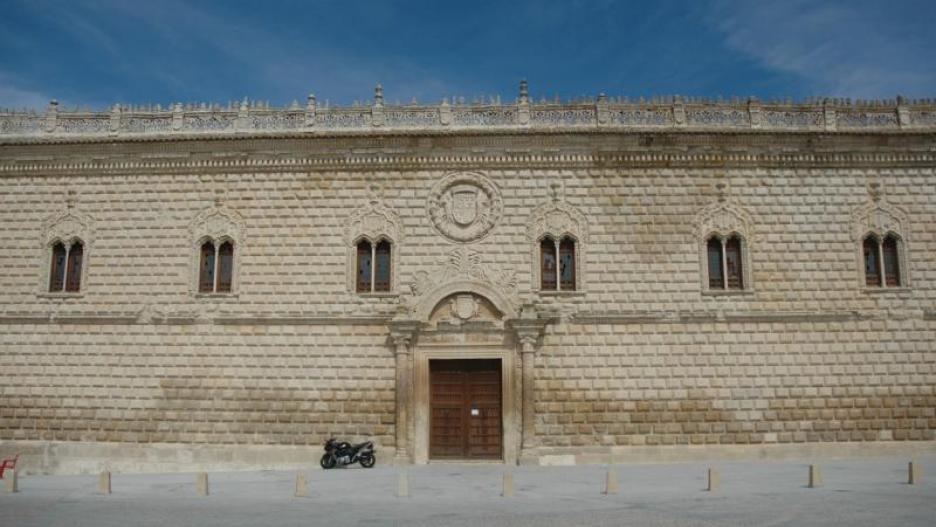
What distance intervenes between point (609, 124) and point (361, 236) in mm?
6249

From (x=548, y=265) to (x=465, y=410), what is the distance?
372 cm

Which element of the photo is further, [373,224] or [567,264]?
[373,224]

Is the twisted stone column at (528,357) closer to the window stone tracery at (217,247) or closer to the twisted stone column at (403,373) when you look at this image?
the twisted stone column at (403,373)

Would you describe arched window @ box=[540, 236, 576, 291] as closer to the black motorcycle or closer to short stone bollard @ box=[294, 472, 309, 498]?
the black motorcycle

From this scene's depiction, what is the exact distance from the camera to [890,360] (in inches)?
666

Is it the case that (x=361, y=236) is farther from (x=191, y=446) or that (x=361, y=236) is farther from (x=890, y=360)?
(x=890, y=360)

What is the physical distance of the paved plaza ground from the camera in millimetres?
9148

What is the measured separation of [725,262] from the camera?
1739cm

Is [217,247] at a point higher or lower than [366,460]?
higher

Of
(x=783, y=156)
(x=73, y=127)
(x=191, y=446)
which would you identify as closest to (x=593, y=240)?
(x=783, y=156)

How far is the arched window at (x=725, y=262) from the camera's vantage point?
1734 centimetres

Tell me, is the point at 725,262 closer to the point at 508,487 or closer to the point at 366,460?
the point at 508,487

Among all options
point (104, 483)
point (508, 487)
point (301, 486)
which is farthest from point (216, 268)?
point (508, 487)

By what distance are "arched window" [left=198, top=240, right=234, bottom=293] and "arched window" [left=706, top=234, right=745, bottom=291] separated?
10.9 m
